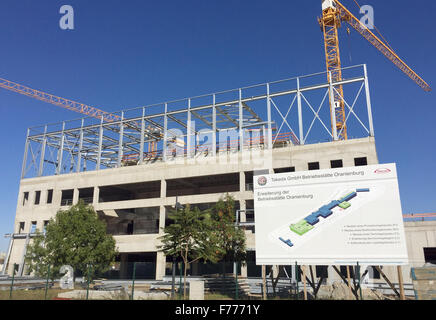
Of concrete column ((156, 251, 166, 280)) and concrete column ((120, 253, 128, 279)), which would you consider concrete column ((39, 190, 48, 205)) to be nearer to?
concrete column ((120, 253, 128, 279))

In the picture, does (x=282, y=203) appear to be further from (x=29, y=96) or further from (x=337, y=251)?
(x=29, y=96)

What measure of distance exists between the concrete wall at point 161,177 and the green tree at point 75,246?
28.4 ft

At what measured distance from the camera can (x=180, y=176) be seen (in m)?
47.1

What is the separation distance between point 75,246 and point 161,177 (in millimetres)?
16076

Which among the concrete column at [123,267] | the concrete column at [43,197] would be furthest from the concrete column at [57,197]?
the concrete column at [123,267]

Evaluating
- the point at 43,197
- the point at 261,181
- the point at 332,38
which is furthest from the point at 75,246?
the point at 332,38

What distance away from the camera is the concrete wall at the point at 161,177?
39875 millimetres

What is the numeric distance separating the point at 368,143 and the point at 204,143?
77.2 feet

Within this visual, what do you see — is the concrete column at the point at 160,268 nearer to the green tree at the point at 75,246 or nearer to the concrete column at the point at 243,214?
the green tree at the point at 75,246

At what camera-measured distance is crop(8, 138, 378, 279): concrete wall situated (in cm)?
3988

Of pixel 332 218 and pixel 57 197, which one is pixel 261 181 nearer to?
pixel 332 218

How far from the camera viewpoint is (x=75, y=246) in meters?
34.4

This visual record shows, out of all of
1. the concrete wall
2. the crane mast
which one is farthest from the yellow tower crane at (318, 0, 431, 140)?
the concrete wall
